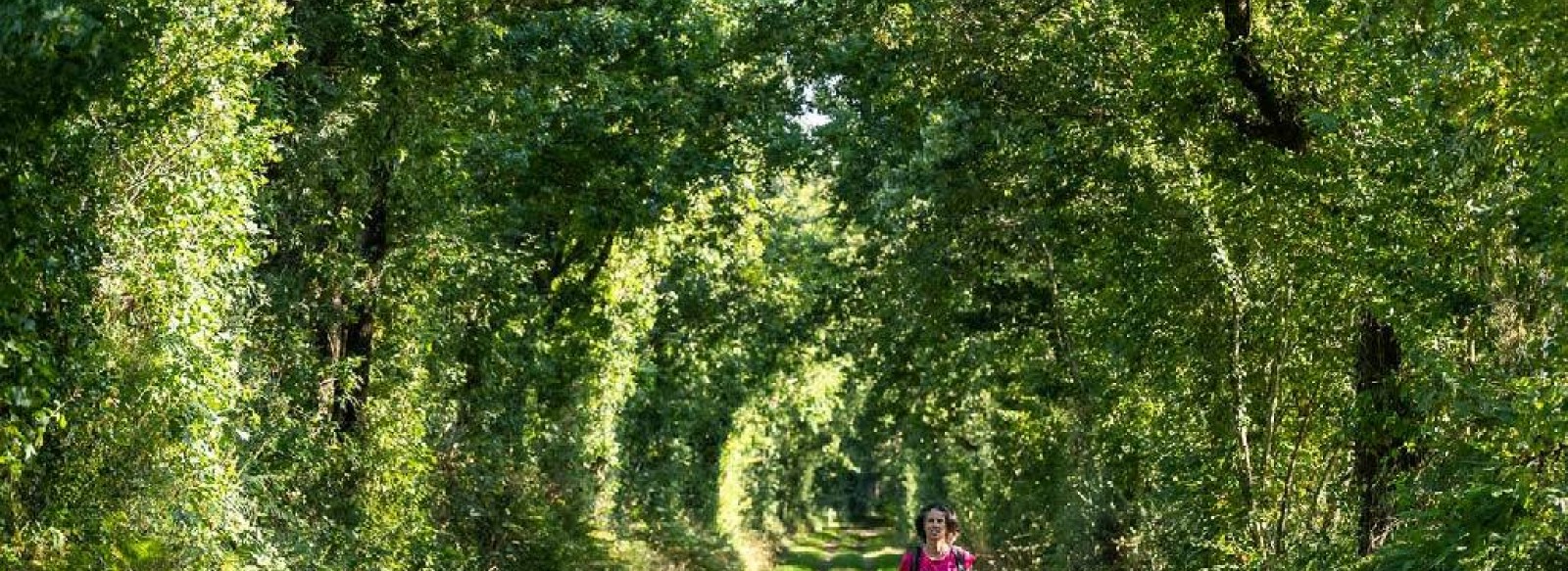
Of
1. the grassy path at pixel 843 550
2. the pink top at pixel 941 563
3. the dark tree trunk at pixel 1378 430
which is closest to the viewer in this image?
the pink top at pixel 941 563

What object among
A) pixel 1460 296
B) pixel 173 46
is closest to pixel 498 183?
pixel 173 46

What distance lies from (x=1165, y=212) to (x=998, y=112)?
1.96 m

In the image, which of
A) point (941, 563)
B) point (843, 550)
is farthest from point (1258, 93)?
point (843, 550)

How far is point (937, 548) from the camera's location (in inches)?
421

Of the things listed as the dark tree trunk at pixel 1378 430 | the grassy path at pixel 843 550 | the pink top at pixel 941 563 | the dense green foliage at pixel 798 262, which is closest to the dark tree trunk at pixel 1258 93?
the dense green foliage at pixel 798 262

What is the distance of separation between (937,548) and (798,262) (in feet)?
73.7

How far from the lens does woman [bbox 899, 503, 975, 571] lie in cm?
1059

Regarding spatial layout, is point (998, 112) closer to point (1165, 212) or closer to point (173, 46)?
point (1165, 212)

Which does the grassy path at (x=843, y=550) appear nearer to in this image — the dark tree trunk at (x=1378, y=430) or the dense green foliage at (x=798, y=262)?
the dense green foliage at (x=798, y=262)

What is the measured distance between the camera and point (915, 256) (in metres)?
22.0

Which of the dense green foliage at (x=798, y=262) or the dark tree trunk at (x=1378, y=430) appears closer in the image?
the dense green foliage at (x=798, y=262)

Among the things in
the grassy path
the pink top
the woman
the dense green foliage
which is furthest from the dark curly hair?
the grassy path

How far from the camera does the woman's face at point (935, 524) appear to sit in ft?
34.7

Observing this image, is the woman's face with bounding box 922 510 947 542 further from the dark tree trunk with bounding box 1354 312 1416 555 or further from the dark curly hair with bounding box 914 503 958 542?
the dark tree trunk with bounding box 1354 312 1416 555
